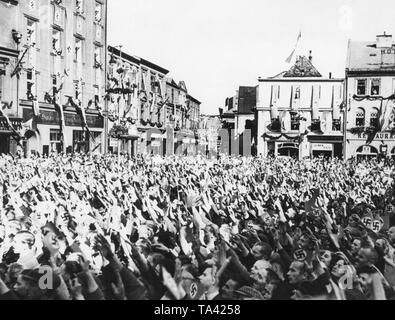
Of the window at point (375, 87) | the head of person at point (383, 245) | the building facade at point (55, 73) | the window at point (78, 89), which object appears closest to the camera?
the head of person at point (383, 245)

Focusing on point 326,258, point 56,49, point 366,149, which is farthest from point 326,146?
point 326,258

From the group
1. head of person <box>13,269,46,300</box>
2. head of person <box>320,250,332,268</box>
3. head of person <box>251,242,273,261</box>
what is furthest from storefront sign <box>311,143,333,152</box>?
head of person <box>13,269,46,300</box>

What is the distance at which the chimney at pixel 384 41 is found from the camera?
42325 mm

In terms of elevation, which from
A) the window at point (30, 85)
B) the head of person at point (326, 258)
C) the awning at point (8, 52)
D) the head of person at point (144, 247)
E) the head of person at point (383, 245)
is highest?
the awning at point (8, 52)

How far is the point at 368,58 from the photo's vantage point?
1785 inches

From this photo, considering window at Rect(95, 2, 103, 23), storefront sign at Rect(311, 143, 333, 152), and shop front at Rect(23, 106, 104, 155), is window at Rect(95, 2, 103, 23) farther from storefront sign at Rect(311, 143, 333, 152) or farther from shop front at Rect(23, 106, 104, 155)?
storefront sign at Rect(311, 143, 333, 152)

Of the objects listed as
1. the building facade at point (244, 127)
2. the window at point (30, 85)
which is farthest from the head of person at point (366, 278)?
the building facade at point (244, 127)

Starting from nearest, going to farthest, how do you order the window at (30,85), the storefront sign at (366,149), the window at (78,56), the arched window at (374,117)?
the window at (30,85), the window at (78,56), the storefront sign at (366,149), the arched window at (374,117)

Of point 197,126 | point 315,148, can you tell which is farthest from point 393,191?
point 197,126

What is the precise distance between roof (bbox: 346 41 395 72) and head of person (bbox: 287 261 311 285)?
4141 centimetres

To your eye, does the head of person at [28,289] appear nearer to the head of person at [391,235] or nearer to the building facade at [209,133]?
the head of person at [391,235]

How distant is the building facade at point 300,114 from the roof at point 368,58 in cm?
217
